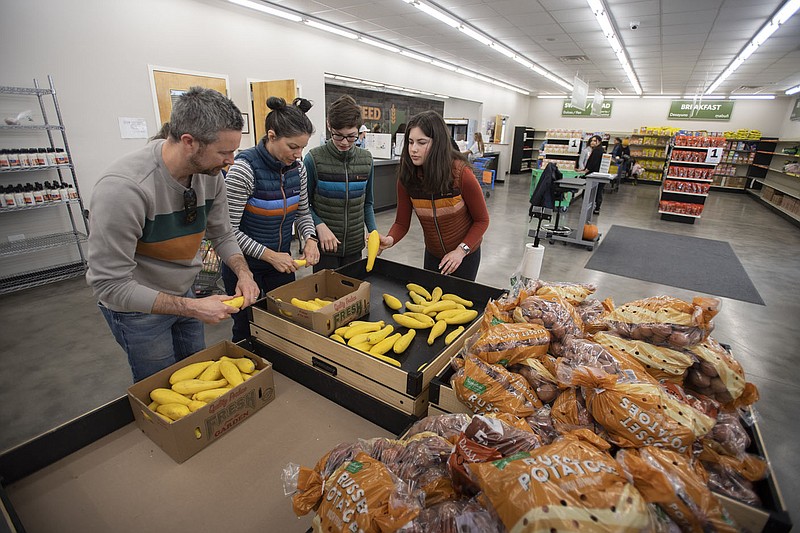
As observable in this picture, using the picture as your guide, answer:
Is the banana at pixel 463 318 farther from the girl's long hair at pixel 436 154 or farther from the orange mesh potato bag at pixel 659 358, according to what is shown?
the girl's long hair at pixel 436 154

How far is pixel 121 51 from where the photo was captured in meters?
4.49

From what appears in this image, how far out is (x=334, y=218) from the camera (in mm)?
2371

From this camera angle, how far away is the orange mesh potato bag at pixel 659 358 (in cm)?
103

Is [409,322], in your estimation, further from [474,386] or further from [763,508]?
[763,508]

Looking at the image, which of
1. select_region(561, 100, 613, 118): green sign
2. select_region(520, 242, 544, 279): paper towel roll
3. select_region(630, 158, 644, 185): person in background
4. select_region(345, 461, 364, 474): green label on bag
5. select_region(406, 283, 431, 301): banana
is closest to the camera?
select_region(345, 461, 364, 474): green label on bag

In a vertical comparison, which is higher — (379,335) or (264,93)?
(264,93)

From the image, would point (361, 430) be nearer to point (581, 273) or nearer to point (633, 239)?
point (581, 273)

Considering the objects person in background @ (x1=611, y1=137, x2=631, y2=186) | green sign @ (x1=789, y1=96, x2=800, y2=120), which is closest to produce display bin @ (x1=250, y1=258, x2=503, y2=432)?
person in background @ (x1=611, y1=137, x2=631, y2=186)

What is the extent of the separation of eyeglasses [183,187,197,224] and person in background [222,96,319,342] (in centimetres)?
42

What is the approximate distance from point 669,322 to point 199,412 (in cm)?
133

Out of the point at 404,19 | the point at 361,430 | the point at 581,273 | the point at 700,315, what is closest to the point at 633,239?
the point at 581,273

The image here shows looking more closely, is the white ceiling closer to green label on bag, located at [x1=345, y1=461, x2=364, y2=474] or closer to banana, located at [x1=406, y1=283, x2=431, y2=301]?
banana, located at [x1=406, y1=283, x2=431, y2=301]

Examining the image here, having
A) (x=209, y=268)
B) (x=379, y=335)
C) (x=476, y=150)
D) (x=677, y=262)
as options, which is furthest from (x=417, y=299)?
(x=476, y=150)

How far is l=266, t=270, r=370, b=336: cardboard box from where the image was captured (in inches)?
55.3
